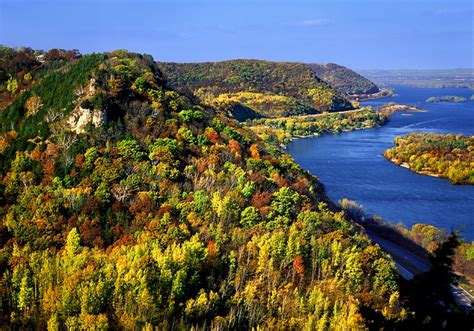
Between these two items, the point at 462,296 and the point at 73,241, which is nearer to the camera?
the point at 73,241

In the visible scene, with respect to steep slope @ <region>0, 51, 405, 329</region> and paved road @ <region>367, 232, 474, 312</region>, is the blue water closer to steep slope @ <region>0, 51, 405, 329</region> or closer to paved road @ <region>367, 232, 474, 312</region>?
paved road @ <region>367, 232, 474, 312</region>

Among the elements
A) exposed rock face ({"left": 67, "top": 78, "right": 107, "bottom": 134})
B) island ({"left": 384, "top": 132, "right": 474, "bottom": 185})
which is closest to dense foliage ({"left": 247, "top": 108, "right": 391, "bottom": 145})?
island ({"left": 384, "top": 132, "right": 474, "bottom": 185})

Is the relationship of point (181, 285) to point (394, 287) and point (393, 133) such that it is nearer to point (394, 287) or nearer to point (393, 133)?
point (394, 287)

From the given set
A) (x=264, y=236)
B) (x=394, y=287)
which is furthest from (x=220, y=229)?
(x=394, y=287)

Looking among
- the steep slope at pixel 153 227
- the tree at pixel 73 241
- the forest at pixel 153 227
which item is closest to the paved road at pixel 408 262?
the forest at pixel 153 227

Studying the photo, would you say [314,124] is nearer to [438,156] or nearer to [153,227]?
[438,156]

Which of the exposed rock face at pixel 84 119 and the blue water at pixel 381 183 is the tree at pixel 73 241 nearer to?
the exposed rock face at pixel 84 119

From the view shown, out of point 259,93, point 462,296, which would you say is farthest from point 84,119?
point 259,93
